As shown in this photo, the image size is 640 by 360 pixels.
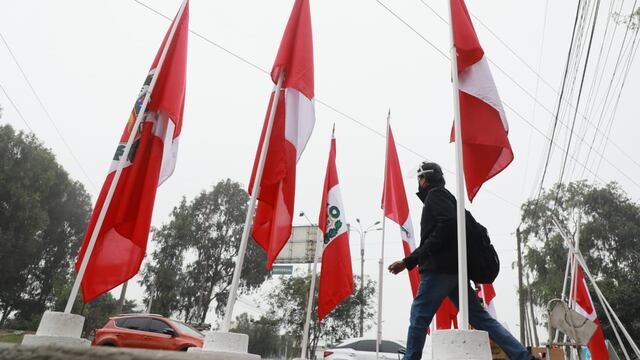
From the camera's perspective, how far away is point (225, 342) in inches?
117

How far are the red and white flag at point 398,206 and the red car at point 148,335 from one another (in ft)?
18.5

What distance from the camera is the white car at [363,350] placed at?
11797mm

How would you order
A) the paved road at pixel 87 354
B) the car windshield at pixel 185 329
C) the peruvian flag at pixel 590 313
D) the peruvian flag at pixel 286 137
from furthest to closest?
1. the car windshield at pixel 185 329
2. the peruvian flag at pixel 590 313
3. the peruvian flag at pixel 286 137
4. the paved road at pixel 87 354

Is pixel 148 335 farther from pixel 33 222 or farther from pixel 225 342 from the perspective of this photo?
pixel 33 222

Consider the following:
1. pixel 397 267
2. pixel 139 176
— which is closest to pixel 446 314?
pixel 397 267

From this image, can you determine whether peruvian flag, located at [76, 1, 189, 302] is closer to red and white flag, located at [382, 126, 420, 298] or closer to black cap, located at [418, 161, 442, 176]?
black cap, located at [418, 161, 442, 176]

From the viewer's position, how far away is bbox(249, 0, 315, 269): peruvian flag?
4164 millimetres

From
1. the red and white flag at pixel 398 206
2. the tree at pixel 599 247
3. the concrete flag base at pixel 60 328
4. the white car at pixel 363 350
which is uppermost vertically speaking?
the tree at pixel 599 247

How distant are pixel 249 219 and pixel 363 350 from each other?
384 inches

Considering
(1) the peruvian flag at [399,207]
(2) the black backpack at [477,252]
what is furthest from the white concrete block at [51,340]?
(1) the peruvian flag at [399,207]

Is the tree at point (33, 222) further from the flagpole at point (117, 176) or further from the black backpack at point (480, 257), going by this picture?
the black backpack at point (480, 257)

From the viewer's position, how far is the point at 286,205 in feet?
13.7

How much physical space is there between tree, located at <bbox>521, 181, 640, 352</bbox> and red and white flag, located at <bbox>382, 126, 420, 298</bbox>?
16.4 meters

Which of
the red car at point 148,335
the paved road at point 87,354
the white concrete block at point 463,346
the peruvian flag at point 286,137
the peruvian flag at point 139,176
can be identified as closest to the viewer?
the paved road at point 87,354
